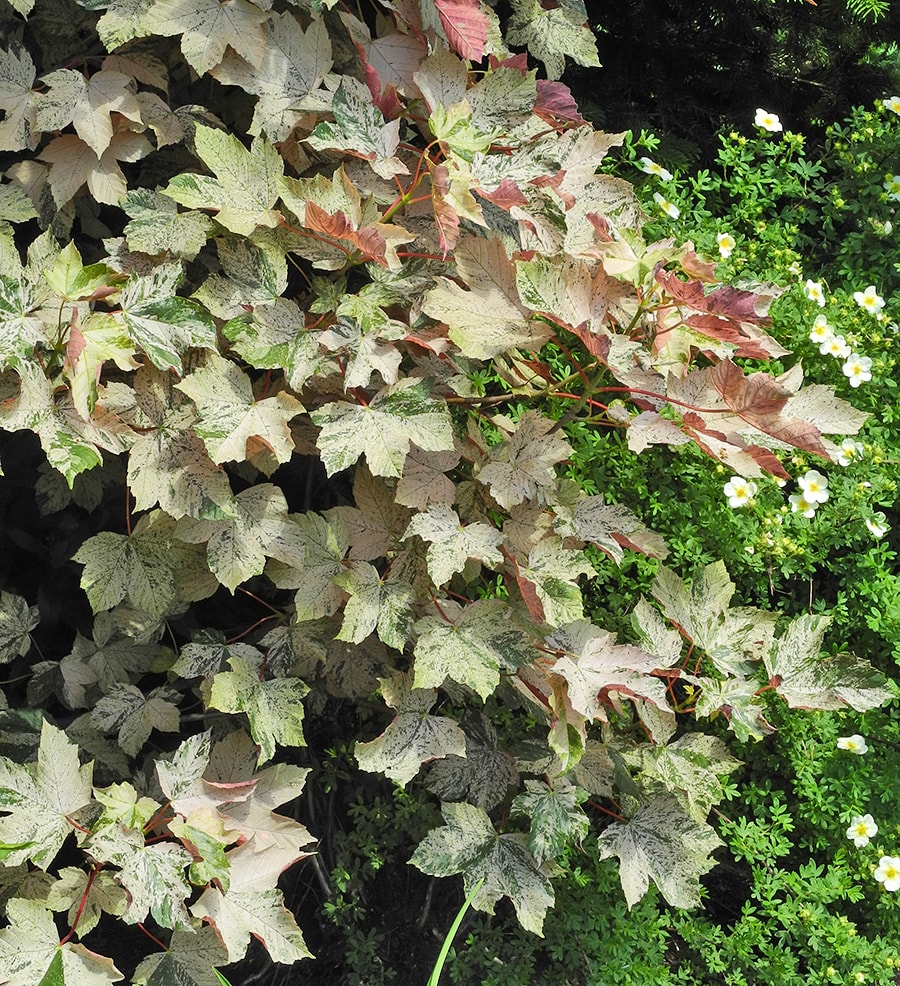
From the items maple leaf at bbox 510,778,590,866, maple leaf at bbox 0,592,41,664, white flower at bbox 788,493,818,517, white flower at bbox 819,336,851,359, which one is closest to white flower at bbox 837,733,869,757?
white flower at bbox 788,493,818,517

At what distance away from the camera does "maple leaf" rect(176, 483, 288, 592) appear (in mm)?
1339

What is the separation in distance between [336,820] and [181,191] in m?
1.24

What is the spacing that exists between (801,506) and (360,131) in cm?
115

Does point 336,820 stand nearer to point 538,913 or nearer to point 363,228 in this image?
point 538,913

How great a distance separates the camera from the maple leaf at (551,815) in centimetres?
148

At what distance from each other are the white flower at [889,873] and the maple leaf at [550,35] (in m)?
1.46

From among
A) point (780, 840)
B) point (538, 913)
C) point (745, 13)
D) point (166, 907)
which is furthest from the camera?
point (745, 13)

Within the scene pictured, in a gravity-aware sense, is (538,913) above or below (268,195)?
below

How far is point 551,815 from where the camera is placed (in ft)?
4.94

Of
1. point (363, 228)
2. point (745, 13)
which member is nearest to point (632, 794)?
point (363, 228)

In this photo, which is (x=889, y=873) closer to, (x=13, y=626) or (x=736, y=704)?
(x=736, y=704)

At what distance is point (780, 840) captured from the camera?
1907mm

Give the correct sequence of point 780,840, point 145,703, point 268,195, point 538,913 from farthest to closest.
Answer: point 780,840
point 145,703
point 538,913
point 268,195

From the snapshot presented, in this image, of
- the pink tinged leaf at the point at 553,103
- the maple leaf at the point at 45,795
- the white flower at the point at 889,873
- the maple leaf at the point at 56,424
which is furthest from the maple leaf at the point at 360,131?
the white flower at the point at 889,873
